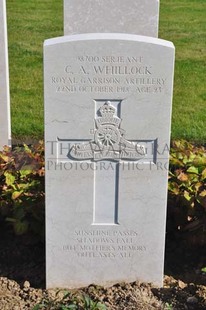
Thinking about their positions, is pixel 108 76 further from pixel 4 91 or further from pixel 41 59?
pixel 41 59

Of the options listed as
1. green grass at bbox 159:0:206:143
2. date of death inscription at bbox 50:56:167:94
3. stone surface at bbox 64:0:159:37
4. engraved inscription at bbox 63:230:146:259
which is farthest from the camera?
green grass at bbox 159:0:206:143

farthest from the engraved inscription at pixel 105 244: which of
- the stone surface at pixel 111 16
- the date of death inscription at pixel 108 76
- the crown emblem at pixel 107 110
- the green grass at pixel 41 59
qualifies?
the green grass at pixel 41 59

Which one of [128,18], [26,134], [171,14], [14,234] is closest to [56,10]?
[171,14]

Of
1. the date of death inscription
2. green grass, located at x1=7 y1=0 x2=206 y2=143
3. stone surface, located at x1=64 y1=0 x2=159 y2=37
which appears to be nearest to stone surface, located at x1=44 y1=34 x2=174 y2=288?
the date of death inscription

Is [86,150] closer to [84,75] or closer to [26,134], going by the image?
[84,75]

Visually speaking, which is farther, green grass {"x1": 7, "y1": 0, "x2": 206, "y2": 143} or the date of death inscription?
green grass {"x1": 7, "y1": 0, "x2": 206, "y2": 143}

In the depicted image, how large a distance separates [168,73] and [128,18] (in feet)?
7.14

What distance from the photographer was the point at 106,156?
3.66 m

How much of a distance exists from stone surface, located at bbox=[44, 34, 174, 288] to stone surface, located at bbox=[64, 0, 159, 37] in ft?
6.81

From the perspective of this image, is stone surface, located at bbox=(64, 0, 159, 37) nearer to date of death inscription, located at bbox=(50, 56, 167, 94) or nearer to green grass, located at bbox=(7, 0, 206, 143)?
green grass, located at bbox=(7, 0, 206, 143)

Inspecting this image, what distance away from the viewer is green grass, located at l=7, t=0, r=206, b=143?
711 cm

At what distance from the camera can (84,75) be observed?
3.48 m

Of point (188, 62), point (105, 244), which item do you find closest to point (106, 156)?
point (105, 244)

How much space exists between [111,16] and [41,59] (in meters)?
4.33
